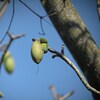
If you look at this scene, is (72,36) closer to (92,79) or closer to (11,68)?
(92,79)

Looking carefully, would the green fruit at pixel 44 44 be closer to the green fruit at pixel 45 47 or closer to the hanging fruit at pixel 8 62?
the green fruit at pixel 45 47

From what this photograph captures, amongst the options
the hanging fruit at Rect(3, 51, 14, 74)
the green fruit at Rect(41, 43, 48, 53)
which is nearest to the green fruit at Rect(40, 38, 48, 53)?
the green fruit at Rect(41, 43, 48, 53)

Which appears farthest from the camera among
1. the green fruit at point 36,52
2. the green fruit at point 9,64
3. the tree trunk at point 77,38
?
the tree trunk at point 77,38

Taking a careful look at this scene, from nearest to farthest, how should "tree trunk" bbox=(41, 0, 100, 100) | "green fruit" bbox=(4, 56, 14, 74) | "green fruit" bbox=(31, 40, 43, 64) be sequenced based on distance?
1. "green fruit" bbox=(4, 56, 14, 74)
2. "green fruit" bbox=(31, 40, 43, 64)
3. "tree trunk" bbox=(41, 0, 100, 100)

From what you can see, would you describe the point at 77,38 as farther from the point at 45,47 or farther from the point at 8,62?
the point at 8,62

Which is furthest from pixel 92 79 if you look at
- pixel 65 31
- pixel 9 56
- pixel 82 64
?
pixel 9 56

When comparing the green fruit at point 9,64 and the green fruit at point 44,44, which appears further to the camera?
the green fruit at point 44,44

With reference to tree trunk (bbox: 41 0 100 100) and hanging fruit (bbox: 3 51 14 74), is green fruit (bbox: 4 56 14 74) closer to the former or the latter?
hanging fruit (bbox: 3 51 14 74)

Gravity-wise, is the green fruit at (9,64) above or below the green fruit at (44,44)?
below

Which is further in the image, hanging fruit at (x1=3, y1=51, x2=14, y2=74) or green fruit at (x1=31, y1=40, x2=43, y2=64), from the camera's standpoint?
green fruit at (x1=31, y1=40, x2=43, y2=64)

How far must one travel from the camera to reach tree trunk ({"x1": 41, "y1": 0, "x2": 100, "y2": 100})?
2.80 feet

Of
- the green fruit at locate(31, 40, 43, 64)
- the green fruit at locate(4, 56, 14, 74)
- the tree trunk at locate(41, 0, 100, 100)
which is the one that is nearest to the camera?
the green fruit at locate(4, 56, 14, 74)

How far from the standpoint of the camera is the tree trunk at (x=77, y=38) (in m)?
0.85

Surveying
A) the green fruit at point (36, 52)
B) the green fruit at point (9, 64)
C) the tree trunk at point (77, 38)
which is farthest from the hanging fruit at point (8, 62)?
the tree trunk at point (77, 38)
